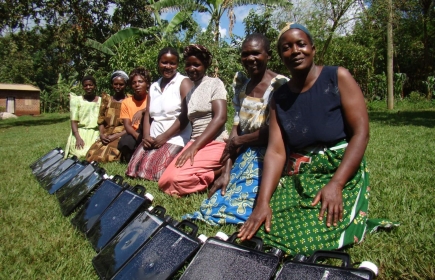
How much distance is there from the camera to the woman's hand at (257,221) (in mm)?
2068

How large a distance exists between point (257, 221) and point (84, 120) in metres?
4.51

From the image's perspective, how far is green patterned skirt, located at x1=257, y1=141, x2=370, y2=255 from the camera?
199cm

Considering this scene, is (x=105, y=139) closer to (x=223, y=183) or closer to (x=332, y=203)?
(x=223, y=183)

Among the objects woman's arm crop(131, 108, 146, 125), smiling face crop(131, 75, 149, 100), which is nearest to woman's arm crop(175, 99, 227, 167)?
woman's arm crop(131, 108, 146, 125)

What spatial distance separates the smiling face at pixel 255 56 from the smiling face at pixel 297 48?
0.55 meters

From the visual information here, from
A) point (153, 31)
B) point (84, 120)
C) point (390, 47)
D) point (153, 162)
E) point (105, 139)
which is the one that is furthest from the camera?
point (390, 47)

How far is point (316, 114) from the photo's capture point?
2182 mm

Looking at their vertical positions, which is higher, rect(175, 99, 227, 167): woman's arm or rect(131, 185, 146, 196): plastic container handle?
rect(175, 99, 227, 167): woman's arm

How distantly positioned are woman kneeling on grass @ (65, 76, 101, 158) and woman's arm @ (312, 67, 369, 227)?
14.9ft

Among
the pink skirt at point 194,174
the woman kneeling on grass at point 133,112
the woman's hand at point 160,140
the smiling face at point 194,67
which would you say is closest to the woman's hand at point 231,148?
the pink skirt at point 194,174

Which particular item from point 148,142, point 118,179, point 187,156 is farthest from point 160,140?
point 118,179

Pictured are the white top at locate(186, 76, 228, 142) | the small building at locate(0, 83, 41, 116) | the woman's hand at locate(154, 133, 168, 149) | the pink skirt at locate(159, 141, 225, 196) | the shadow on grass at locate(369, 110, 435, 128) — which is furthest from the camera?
the small building at locate(0, 83, 41, 116)

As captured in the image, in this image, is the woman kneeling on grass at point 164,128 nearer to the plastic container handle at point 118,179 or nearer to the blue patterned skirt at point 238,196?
the plastic container handle at point 118,179

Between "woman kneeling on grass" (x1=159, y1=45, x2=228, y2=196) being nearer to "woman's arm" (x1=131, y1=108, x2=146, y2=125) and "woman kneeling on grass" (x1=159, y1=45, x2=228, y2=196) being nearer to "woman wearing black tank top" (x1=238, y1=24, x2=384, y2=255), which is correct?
"woman wearing black tank top" (x1=238, y1=24, x2=384, y2=255)
